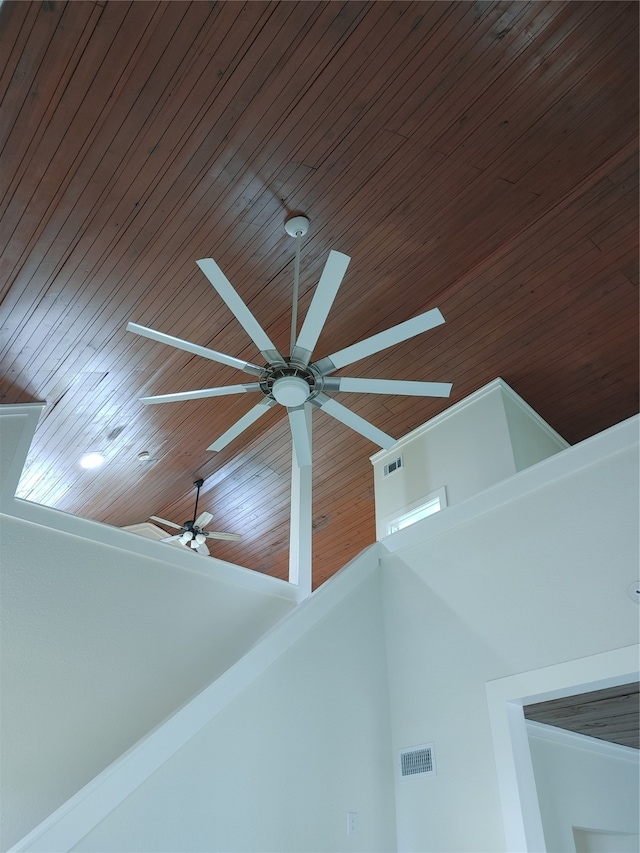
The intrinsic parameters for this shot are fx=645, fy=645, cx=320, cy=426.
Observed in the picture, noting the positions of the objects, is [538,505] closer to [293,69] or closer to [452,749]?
[452,749]

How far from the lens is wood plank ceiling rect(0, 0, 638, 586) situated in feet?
10.2

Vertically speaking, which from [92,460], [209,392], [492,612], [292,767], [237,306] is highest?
[92,460]

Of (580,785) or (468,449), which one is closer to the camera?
(580,785)

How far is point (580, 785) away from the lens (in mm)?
5051

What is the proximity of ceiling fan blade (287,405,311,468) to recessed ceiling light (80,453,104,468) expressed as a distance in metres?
2.66

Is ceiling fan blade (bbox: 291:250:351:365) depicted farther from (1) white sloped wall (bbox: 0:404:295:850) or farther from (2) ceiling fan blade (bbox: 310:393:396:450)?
(1) white sloped wall (bbox: 0:404:295:850)

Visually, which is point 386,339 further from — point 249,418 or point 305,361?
point 249,418

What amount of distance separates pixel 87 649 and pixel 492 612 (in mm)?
2402

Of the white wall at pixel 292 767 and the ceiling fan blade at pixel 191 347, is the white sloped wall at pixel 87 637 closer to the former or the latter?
the white wall at pixel 292 767

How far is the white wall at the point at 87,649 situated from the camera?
11.3ft

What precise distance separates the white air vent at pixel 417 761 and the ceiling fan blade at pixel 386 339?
2271 millimetres

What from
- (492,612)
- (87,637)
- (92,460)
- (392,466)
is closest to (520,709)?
(492,612)

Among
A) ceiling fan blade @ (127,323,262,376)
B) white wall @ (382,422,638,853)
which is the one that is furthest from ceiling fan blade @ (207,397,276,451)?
white wall @ (382,422,638,853)

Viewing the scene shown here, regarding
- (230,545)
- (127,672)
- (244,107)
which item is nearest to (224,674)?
(127,672)
